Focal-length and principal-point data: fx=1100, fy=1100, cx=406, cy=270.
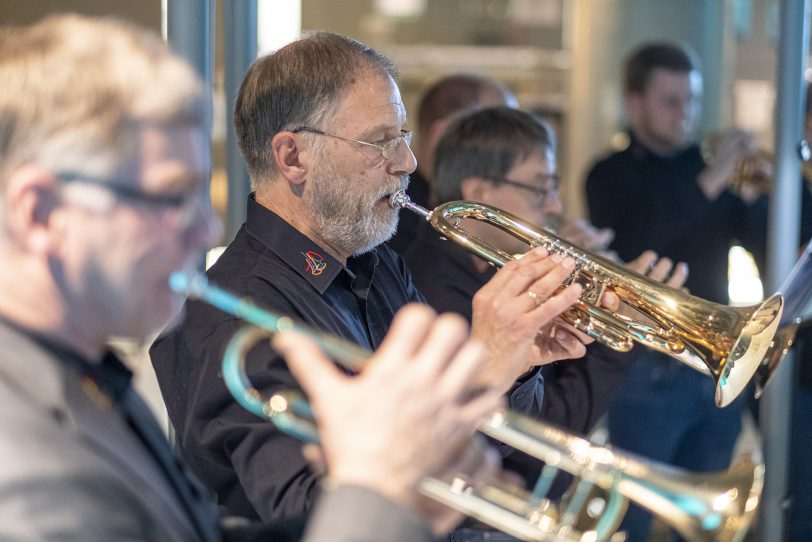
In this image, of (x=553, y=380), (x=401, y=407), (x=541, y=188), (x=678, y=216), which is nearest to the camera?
(x=401, y=407)

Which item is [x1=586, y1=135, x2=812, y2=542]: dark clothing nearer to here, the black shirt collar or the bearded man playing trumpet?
the bearded man playing trumpet

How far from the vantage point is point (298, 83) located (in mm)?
2326

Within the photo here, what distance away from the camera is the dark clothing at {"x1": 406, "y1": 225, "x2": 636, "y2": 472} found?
9.40ft

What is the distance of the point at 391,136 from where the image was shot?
2.37 m

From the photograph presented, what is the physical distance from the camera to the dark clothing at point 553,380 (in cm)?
287

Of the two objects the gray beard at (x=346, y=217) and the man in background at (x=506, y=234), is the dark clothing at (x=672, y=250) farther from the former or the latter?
the gray beard at (x=346, y=217)

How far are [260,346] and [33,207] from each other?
802 millimetres

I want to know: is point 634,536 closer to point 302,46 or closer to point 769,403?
point 769,403

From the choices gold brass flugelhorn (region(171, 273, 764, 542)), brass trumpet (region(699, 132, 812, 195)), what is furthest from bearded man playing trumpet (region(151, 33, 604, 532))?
brass trumpet (region(699, 132, 812, 195))

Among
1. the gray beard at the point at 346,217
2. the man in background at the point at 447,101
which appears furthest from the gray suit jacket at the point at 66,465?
the man in background at the point at 447,101

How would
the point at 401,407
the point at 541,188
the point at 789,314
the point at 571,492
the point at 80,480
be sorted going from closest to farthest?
the point at 80,480 → the point at 401,407 → the point at 571,492 → the point at 789,314 → the point at 541,188

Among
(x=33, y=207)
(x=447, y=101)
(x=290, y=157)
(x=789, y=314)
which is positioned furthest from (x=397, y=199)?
(x=447, y=101)

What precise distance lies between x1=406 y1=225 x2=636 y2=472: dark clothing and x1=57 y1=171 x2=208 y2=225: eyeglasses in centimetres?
159

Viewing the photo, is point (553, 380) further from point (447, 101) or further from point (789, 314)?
point (447, 101)
